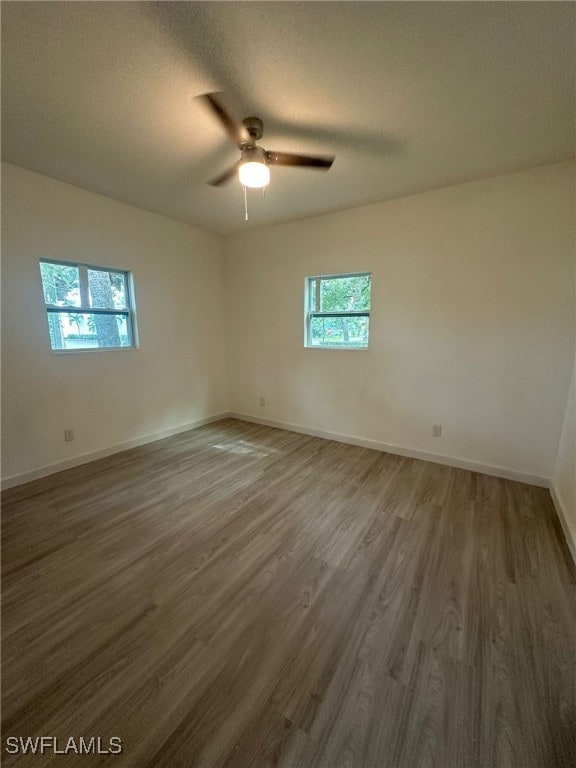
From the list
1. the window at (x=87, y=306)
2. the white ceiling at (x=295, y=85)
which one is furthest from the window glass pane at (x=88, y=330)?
the white ceiling at (x=295, y=85)

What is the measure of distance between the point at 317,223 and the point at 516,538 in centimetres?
347

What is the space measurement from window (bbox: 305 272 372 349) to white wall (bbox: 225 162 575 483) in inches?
4.7

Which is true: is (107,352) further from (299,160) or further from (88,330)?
(299,160)

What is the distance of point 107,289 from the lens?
10.4 feet

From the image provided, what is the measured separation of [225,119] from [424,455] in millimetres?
3204

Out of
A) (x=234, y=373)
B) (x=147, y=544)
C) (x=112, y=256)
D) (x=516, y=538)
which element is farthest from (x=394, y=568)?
(x=112, y=256)

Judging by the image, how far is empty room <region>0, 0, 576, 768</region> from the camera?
1.13m

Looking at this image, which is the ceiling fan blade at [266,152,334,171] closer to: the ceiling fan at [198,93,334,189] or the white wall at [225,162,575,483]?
the ceiling fan at [198,93,334,189]

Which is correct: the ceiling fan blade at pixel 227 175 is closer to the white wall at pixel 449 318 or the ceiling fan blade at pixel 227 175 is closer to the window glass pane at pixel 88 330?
the white wall at pixel 449 318

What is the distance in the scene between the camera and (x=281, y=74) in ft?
4.97

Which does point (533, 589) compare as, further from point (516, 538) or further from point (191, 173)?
point (191, 173)

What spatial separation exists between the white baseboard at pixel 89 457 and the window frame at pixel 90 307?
106 cm

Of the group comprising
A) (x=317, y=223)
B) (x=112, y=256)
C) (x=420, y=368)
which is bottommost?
(x=420, y=368)

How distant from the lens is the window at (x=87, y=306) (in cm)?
277
